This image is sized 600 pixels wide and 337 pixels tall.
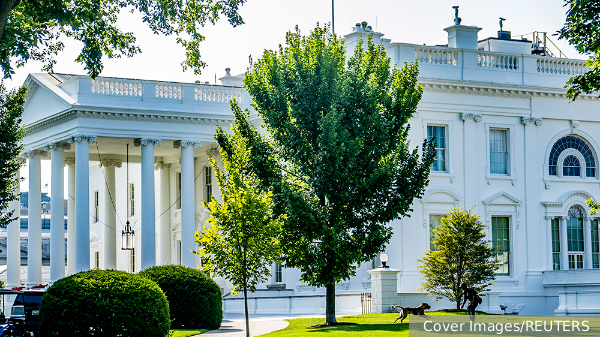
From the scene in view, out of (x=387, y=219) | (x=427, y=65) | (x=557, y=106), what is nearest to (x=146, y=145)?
(x=427, y=65)

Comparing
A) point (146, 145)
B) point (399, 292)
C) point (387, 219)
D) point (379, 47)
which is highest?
point (379, 47)

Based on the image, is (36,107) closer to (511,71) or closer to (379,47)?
(379,47)

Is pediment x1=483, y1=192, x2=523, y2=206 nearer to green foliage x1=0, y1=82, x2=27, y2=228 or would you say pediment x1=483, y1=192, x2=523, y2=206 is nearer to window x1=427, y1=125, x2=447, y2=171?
window x1=427, y1=125, x2=447, y2=171

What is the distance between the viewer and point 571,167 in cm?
3844

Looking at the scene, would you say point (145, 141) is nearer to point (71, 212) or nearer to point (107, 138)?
point (107, 138)

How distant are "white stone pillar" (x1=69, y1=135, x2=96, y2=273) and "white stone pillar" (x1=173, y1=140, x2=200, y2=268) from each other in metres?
4.29

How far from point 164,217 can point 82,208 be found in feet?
36.6

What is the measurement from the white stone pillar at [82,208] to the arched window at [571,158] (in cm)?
2126

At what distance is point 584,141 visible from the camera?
1524 inches

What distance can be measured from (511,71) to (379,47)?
1273 centimetres

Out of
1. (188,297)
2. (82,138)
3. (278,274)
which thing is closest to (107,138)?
(82,138)

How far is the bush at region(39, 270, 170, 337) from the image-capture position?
1967 cm

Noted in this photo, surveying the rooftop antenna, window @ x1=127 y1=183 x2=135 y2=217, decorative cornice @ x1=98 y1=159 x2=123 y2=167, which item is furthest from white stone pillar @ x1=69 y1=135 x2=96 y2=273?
the rooftop antenna

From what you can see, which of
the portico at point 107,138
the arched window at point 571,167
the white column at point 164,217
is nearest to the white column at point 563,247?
the arched window at point 571,167
